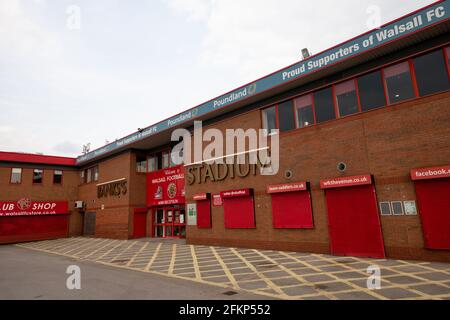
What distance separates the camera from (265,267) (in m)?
10.3

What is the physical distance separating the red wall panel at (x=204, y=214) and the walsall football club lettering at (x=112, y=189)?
9.20 m

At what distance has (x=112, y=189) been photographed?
25.8m

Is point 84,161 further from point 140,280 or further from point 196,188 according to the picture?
point 140,280

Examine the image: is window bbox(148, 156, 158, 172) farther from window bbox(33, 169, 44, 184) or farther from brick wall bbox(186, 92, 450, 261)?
window bbox(33, 169, 44, 184)

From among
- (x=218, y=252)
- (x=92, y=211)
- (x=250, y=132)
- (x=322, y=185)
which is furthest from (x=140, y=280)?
(x=92, y=211)

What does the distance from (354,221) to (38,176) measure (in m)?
29.3

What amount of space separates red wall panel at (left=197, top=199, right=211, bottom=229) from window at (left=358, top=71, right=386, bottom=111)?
10075 mm

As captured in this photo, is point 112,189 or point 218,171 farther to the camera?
point 112,189

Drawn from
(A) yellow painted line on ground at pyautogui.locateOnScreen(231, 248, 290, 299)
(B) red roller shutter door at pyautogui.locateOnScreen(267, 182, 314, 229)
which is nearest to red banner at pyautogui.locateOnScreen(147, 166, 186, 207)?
(B) red roller shutter door at pyautogui.locateOnScreen(267, 182, 314, 229)

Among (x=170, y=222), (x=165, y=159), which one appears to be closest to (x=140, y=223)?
(x=170, y=222)

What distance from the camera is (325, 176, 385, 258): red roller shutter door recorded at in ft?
36.3

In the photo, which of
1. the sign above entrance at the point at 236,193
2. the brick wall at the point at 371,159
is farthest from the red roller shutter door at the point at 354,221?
the sign above entrance at the point at 236,193

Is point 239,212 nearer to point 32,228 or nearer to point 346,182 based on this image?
point 346,182

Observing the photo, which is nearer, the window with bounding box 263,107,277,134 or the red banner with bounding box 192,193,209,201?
the window with bounding box 263,107,277,134
